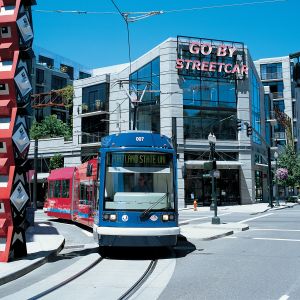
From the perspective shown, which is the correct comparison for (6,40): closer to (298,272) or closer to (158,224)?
(158,224)

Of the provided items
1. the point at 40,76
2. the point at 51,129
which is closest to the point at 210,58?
the point at 51,129

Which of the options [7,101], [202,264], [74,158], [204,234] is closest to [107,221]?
[202,264]

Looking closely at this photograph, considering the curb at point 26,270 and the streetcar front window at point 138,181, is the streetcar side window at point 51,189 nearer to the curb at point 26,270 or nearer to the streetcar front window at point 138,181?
the curb at point 26,270

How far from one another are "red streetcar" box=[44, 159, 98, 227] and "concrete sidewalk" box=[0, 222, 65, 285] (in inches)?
92.8

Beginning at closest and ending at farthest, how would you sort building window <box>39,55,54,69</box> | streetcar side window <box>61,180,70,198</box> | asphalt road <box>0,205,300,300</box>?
asphalt road <box>0,205,300,300</box> < streetcar side window <box>61,180,70,198</box> < building window <box>39,55,54,69</box>

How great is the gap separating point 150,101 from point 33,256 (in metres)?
34.2

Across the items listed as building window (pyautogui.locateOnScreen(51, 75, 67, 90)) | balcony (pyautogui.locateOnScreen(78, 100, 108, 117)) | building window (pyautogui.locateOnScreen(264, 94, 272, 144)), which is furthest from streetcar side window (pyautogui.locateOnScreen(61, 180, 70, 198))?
building window (pyautogui.locateOnScreen(51, 75, 67, 90))

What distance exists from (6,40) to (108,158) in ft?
12.9

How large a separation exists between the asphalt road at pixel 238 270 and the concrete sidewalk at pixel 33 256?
3.23m

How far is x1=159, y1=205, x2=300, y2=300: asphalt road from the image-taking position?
7578 millimetres

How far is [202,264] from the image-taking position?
1062 centimetres

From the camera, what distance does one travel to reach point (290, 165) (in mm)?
53594

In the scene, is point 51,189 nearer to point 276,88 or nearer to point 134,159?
point 134,159

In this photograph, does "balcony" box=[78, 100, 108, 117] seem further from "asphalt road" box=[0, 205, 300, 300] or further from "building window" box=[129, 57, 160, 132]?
"asphalt road" box=[0, 205, 300, 300]
